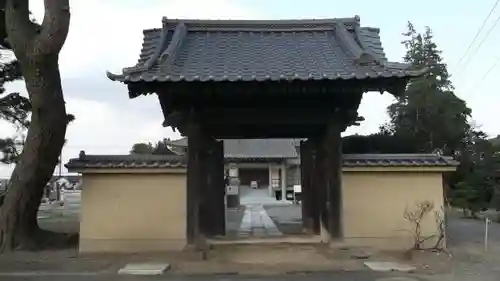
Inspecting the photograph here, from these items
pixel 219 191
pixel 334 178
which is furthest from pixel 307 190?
pixel 334 178

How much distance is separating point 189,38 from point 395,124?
19.4 metres

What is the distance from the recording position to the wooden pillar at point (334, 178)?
9.98 meters

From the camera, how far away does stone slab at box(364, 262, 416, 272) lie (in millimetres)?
8352

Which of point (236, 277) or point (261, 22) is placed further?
point (261, 22)

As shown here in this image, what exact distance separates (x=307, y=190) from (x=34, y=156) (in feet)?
21.6

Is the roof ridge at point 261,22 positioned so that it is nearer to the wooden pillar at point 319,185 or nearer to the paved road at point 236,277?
the wooden pillar at point 319,185

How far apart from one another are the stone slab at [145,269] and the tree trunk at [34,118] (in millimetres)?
3111

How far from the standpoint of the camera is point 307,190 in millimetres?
13602

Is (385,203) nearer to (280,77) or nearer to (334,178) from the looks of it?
(334,178)

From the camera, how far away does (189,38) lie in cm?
1164

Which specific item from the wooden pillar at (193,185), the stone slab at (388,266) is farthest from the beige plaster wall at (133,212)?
the stone slab at (388,266)

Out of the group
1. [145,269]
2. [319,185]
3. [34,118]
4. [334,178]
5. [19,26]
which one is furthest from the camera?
[319,185]

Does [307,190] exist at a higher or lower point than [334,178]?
lower

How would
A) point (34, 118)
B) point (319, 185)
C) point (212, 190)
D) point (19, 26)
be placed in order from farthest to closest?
point (212, 190)
point (319, 185)
point (34, 118)
point (19, 26)
